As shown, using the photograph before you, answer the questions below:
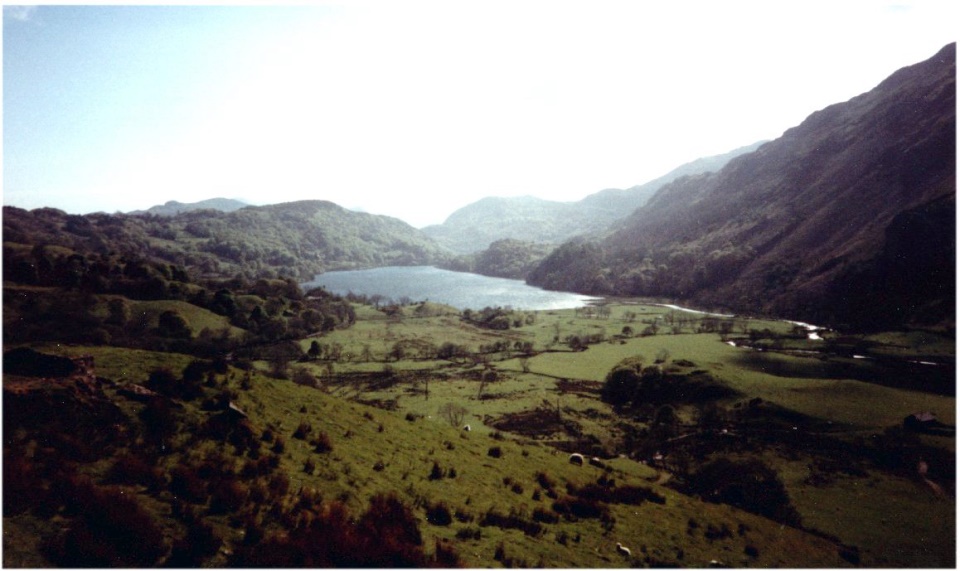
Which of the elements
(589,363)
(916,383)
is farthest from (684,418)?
(916,383)

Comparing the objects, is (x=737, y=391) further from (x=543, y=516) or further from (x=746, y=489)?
(x=543, y=516)

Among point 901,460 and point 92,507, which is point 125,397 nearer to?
point 92,507

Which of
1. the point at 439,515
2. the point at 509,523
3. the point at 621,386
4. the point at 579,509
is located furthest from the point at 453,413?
the point at 439,515

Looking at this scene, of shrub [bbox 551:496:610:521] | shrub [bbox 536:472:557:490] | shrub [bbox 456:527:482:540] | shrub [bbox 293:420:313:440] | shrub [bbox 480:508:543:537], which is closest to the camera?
→ shrub [bbox 456:527:482:540]

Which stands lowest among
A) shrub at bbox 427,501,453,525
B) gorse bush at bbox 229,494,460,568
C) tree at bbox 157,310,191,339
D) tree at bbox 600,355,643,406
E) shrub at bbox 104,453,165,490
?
tree at bbox 600,355,643,406

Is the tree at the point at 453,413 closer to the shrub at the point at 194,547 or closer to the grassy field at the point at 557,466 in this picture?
the grassy field at the point at 557,466

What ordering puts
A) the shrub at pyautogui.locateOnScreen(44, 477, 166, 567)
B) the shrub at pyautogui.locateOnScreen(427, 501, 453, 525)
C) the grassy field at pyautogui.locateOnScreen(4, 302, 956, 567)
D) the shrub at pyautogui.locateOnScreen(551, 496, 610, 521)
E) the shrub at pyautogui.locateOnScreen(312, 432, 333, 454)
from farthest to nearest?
the shrub at pyautogui.locateOnScreen(551, 496, 610, 521)
the shrub at pyautogui.locateOnScreen(312, 432, 333, 454)
the shrub at pyautogui.locateOnScreen(427, 501, 453, 525)
the grassy field at pyautogui.locateOnScreen(4, 302, 956, 567)
the shrub at pyautogui.locateOnScreen(44, 477, 166, 567)

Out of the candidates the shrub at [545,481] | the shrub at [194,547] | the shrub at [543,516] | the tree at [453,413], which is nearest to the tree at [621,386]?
the tree at [453,413]

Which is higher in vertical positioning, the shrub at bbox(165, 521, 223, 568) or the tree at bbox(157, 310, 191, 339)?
the shrub at bbox(165, 521, 223, 568)

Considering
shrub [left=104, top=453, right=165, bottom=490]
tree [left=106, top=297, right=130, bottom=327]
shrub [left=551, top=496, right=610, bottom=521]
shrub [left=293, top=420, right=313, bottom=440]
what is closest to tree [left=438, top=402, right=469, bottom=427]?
shrub [left=551, top=496, right=610, bottom=521]

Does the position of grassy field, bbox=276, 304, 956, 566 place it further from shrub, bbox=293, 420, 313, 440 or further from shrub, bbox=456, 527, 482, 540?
shrub, bbox=456, 527, 482, 540

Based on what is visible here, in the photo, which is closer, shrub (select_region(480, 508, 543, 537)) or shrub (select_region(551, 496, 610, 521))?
shrub (select_region(480, 508, 543, 537))
